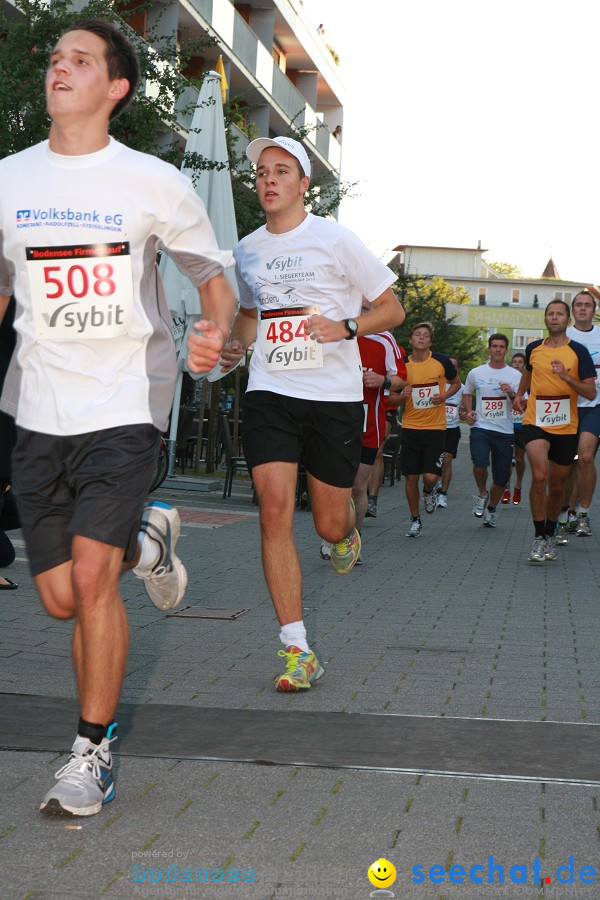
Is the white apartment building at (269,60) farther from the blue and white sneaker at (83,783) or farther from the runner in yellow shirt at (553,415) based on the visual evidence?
the blue and white sneaker at (83,783)

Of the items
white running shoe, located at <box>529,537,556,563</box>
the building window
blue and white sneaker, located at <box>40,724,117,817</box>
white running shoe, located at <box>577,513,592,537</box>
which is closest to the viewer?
blue and white sneaker, located at <box>40,724,117,817</box>

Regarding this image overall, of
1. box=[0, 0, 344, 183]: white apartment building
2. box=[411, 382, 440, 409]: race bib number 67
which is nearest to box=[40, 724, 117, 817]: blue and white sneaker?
box=[411, 382, 440, 409]: race bib number 67

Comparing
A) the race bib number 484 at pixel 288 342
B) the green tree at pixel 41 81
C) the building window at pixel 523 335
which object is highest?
the green tree at pixel 41 81

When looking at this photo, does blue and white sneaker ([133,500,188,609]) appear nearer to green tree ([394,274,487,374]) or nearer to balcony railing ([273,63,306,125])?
green tree ([394,274,487,374])

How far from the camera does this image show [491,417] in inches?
650

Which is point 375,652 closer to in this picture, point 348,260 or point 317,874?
point 348,260

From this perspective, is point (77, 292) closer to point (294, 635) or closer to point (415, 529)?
point (294, 635)

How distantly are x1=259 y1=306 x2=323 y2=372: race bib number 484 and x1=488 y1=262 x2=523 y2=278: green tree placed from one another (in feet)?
572

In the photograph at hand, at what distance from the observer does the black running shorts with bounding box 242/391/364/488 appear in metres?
5.97

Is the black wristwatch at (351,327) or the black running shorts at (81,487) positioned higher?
the black wristwatch at (351,327)

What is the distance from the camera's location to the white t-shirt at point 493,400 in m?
16.5

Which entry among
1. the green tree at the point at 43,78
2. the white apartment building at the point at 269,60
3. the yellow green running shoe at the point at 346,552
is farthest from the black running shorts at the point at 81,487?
the white apartment building at the point at 269,60

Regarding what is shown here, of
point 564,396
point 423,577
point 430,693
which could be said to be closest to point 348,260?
point 430,693

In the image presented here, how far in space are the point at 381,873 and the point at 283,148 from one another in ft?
12.3
